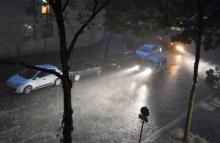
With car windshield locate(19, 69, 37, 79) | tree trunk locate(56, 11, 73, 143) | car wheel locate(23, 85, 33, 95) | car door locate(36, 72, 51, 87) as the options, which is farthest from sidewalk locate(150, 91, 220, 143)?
car windshield locate(19, 69, 37, 79)

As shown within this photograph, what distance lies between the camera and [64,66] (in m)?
13.2

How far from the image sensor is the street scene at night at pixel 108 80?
17938 mm

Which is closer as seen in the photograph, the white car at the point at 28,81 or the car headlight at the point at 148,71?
the white car at the point at 28,81

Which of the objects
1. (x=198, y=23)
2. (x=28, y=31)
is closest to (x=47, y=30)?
(x=28, y=31)

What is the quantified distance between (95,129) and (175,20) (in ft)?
A: 24.3

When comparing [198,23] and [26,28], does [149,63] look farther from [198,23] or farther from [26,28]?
[198,23]

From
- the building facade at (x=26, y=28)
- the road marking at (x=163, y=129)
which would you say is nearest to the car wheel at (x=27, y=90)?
the building facade at (x=26, y=28)

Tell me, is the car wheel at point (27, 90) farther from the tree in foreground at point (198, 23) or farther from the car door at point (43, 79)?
the tree in foreground at point (198, 23)

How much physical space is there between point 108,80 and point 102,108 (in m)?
5.98

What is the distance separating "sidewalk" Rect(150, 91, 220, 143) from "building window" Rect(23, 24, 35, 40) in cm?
1591

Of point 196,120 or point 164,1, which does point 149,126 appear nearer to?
point 196,120

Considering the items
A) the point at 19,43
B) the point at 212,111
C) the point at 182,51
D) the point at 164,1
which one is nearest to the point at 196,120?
the point at 212,111

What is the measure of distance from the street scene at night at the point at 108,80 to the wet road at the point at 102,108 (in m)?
0.06

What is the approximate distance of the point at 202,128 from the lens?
69.7ft
